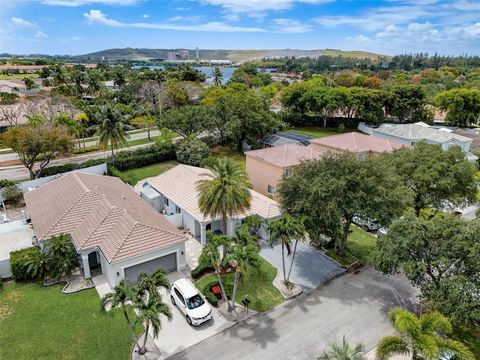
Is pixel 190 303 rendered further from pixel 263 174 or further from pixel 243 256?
pixel 263 174

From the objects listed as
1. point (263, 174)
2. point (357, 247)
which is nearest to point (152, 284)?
point (357, 247)

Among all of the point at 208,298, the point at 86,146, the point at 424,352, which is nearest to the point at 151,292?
the point at 208,298

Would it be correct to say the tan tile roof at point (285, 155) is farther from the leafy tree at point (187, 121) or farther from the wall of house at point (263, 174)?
the leafy tree at point (187, 121)

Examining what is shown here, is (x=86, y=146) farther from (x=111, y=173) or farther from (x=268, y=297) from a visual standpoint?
(x=268, y=297)

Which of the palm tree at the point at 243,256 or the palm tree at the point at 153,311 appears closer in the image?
the palm tree at the point at 153,311

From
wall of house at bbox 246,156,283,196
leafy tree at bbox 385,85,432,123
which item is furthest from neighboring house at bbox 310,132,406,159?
leafy tree at bbox 385,85,432,123

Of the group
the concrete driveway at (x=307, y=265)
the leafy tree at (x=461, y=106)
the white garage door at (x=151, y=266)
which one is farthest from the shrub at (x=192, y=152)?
the leafy tree at (x=461, y=106)
